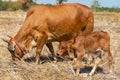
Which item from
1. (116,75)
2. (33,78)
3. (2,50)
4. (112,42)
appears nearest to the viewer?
(33,78)

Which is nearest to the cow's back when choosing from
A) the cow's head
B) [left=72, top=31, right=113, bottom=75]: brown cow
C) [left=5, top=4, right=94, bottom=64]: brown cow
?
[left=5, top=4, right=94, bottom=64]: brown cow

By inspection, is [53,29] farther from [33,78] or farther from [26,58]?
[33,78]

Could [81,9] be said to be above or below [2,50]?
above

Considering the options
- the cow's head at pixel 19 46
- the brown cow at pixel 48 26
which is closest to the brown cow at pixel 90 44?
the brown cow at pixel 48 26

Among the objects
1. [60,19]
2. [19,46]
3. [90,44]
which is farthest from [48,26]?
[90,44]

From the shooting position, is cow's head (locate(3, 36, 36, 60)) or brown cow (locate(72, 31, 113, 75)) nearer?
brown cow (locate(72, 31, 113, 75))

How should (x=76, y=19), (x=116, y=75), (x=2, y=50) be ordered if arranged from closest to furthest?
1. (x=116, y=75)
2. (x=76, y=19)
3. (x=2, y=50)

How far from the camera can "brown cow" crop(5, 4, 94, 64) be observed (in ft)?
44.4

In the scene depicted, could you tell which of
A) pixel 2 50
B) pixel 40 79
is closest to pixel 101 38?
pixel 40 79

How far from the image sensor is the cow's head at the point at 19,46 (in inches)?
523

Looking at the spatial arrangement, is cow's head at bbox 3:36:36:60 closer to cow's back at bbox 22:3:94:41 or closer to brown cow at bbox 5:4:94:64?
brown cow at bbox 5:4:94:64

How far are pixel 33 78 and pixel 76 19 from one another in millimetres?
5555

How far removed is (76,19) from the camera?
14617mm

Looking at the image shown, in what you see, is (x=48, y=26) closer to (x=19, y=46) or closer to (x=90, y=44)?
(x=19, y=46)
